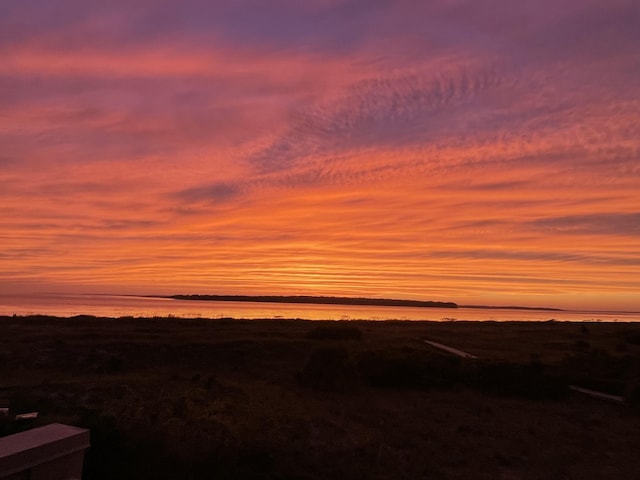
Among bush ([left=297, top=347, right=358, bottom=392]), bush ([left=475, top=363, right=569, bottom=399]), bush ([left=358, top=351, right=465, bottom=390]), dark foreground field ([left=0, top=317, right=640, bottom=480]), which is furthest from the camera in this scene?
bush ([left=358, top=351, right=465, bottom=390])

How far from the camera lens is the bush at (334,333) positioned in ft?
108

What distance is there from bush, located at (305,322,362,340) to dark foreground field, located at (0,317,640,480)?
9.64 ft

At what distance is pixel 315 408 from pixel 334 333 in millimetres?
15299

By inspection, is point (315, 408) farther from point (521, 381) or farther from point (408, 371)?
point (521, 381)

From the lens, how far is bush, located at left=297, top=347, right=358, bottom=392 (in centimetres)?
2077

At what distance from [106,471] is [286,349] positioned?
55.9ft

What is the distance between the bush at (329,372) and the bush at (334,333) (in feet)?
36.0

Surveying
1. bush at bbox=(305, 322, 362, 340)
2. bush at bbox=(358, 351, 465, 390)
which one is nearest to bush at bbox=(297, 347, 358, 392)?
bush at bbox=(358, 351, 465, 390)

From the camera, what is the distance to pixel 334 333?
109ft

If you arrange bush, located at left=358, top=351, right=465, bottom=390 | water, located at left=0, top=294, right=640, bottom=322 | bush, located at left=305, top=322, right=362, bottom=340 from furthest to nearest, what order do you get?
water, located at left=0, top=294, right=640, bottom=322 → bush, located at left=305, top=322, right=362, bottom=340 → bush, located at left=358, top=351, right=465, bottom=390

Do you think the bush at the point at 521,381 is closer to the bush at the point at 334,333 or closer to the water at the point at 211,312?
the bush at the point at 334,333

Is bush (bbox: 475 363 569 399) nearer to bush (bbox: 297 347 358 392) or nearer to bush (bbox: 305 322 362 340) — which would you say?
bush (bbox: 297 347 358 392)

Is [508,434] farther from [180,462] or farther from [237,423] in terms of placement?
[180,462]

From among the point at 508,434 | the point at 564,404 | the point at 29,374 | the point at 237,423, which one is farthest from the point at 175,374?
the point at 564,404
